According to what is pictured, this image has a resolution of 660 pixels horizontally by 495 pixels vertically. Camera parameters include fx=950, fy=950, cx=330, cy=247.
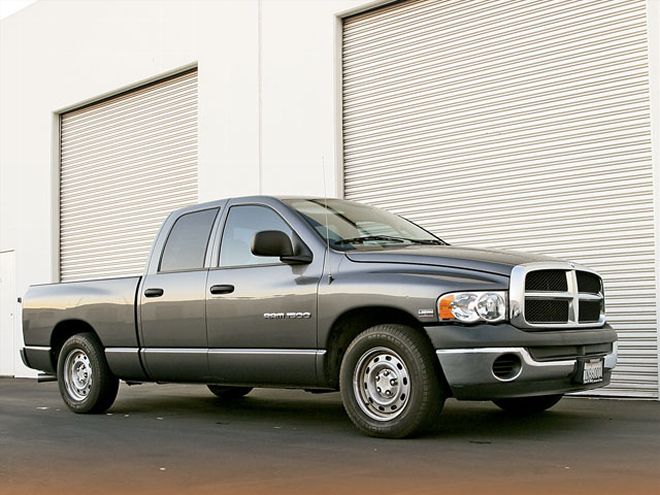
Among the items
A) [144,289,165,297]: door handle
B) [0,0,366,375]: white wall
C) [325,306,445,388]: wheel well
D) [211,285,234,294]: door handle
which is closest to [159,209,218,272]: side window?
[144,289,165,297]: door handle

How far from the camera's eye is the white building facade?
1052cm

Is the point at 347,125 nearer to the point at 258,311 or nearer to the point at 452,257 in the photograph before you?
the point at 258,311

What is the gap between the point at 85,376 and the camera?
30.9ft

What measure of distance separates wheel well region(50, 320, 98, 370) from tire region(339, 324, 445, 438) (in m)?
3.68

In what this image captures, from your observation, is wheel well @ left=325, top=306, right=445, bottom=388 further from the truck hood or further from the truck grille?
the truck grille

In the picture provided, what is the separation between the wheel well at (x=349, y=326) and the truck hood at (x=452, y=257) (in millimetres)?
383

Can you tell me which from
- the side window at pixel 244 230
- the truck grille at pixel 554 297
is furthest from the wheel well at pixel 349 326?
the side window at pixel 244 230

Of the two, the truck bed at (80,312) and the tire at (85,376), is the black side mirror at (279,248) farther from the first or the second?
the tire at (85,376)

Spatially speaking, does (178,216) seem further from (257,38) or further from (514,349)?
(257,38)

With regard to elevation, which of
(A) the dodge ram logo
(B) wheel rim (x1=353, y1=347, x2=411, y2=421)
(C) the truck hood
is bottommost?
(B) wheel rim (x1=353, y1=347, x2=411, y2=421)

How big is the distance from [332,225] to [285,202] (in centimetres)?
49

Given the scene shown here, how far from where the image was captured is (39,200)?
2023cm

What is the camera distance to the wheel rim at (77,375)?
9.35 metres

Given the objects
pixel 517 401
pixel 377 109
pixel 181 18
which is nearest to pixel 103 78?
pixel 181 18
